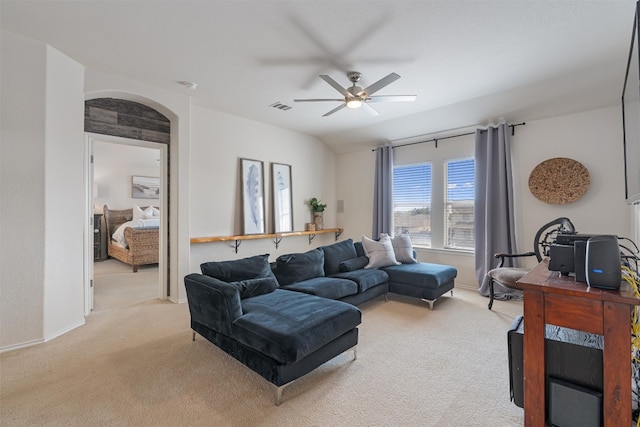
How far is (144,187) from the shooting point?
8.01 meters

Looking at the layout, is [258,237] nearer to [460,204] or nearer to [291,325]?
[291,325]

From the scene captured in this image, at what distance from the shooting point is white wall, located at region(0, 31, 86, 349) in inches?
101

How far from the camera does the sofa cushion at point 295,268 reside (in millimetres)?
3352

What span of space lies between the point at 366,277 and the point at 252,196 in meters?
2.43

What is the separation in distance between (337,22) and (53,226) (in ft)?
10.9

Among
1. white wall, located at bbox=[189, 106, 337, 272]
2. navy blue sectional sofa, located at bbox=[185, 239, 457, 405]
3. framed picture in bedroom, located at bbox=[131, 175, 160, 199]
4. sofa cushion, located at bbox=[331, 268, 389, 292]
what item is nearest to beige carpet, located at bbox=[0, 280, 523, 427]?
navy blue sectional sofa, located at bbox=[185, 239, 457, 405]

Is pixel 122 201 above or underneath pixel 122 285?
above

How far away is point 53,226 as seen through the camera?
2822 millimetres

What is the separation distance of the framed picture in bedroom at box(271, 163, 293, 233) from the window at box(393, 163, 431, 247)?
6.81 ft

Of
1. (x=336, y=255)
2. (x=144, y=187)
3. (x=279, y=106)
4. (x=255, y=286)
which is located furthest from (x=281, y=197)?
(x=144, y=187)

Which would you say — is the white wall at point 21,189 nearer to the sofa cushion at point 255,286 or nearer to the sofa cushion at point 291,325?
the sofa cushion at point 255,286

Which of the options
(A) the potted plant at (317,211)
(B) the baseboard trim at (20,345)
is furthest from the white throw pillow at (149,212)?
(B) the baseboard trim at (20,345)

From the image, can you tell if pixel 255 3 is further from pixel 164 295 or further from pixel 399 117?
pixel 164 295

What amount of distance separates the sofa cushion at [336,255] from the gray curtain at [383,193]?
56.4 inches
